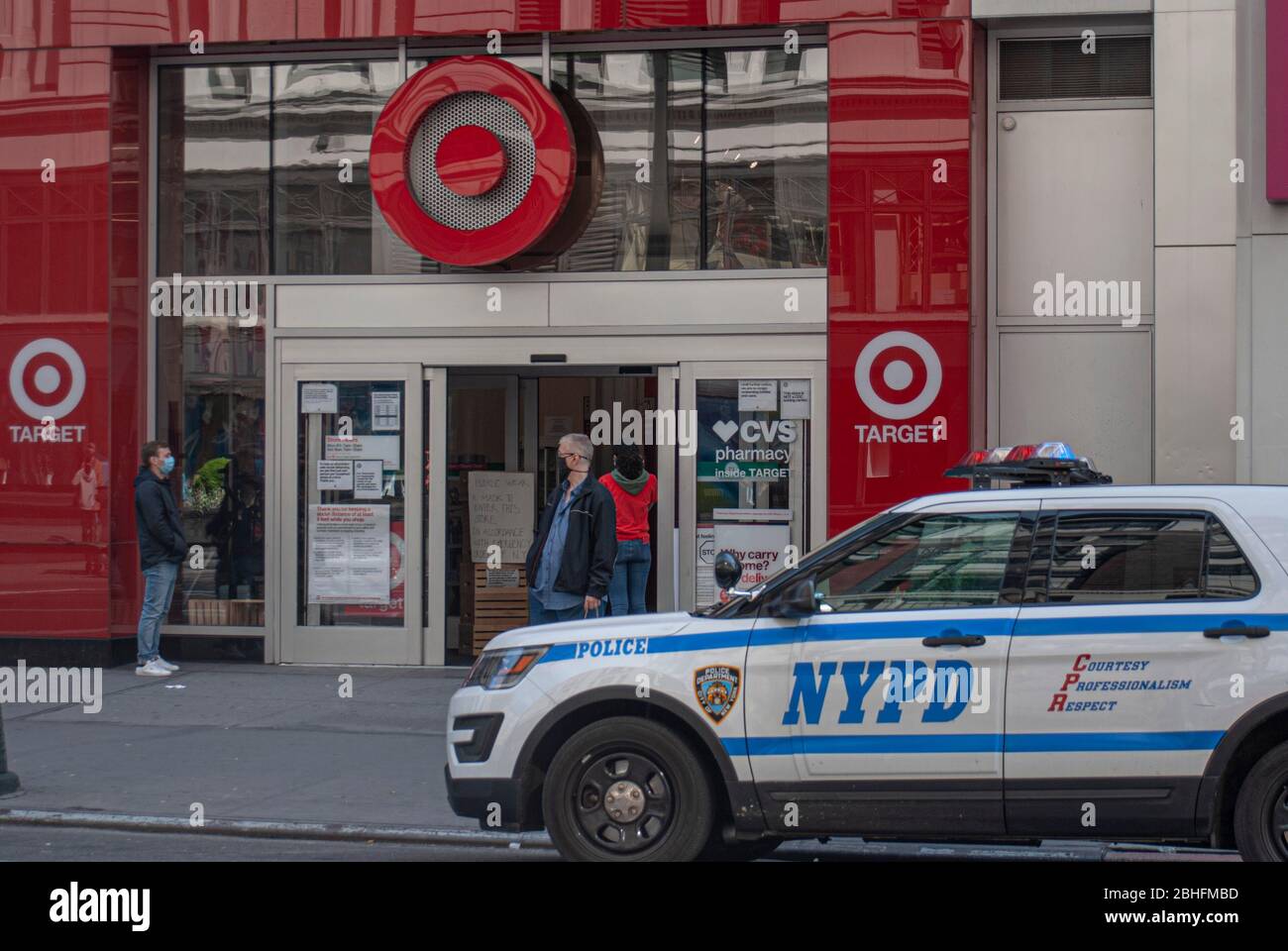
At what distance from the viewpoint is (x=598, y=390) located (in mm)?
14258

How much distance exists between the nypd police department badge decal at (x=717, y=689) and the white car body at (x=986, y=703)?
0.07 ft

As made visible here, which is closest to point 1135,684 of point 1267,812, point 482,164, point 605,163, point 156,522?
point 1267,812

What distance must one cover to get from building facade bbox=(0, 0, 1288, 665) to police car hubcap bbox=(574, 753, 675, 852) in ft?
21.2

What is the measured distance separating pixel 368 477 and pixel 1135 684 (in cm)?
885

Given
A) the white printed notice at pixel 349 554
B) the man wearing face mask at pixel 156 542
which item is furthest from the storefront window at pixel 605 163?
the white printed notice at pixel 349 554

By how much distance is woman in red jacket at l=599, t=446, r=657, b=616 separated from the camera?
13.2 meters

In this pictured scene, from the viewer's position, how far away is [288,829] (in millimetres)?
8391

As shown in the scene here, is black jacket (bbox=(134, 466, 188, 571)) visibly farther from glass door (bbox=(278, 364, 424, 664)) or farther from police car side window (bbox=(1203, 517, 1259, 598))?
police car side window (bbox=(1203, 517, 1259, 598))

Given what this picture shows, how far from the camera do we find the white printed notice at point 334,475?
1427cm

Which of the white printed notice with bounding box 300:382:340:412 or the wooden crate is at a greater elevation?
the white printed notice with bounding box 300:382:340:412

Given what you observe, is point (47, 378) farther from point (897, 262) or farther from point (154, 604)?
point (897, 262)

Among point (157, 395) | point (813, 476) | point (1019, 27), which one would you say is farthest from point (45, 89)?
point (1019, 27)

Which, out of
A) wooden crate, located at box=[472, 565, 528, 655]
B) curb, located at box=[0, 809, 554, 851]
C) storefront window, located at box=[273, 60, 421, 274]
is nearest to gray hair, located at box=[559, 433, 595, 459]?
curb, located at box=[0, 809, 554, 851]

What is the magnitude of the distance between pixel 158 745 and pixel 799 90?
24.1 feet
